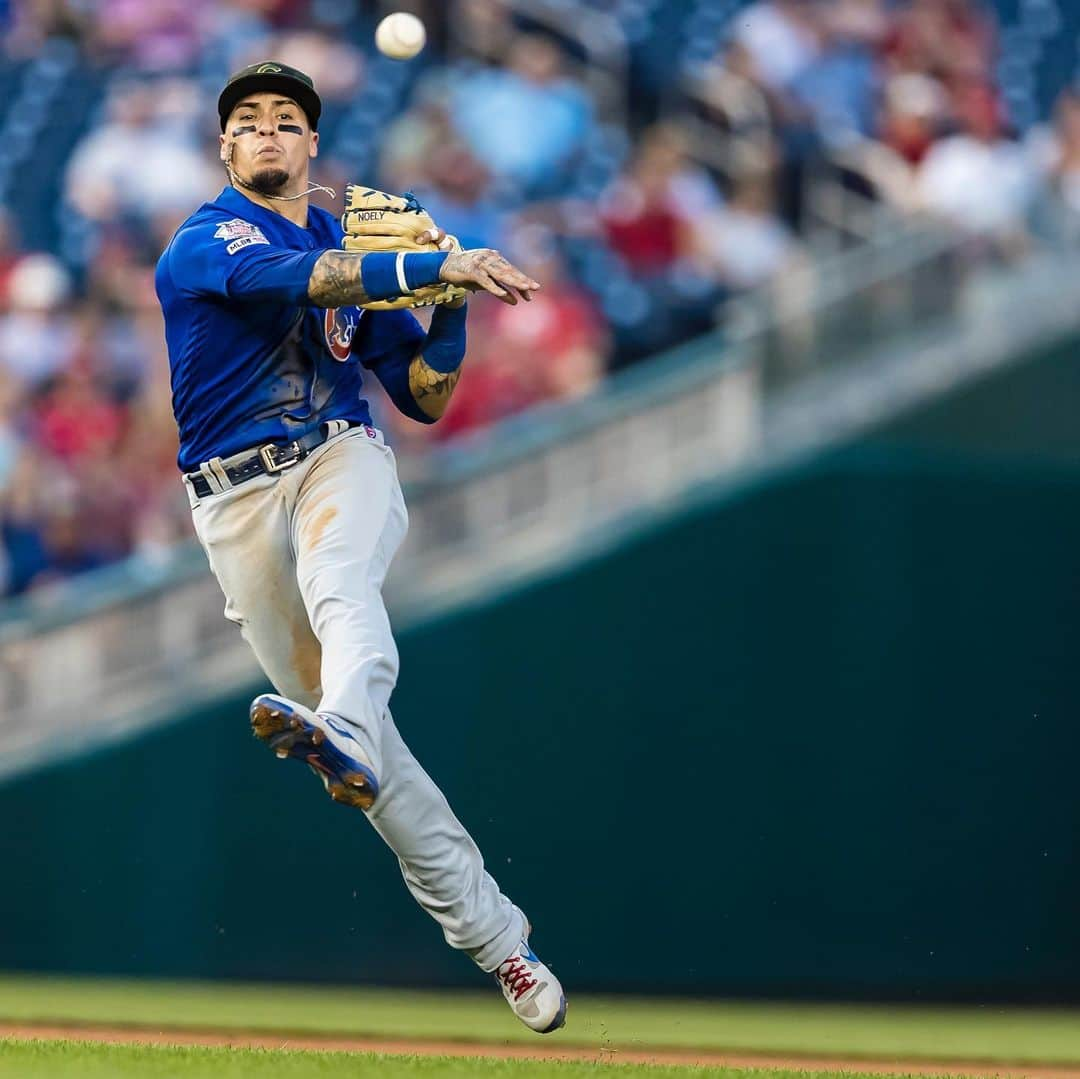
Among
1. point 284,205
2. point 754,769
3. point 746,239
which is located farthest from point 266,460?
point 746,239

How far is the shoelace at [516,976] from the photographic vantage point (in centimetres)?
484

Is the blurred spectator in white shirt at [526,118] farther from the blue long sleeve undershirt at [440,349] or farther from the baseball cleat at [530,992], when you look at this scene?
the baseball cleat at [530,992]

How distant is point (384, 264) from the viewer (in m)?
4.33

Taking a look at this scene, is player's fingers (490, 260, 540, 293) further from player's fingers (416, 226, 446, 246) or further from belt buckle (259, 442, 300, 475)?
belt buckle (259, 442, 300, 475)

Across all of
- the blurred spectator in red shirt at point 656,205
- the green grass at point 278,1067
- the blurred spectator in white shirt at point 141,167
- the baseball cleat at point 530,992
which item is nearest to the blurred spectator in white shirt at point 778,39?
the blurred spectator in red shirt at point 656,205

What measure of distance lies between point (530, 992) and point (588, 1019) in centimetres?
173

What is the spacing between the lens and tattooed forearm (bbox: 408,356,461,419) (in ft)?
16.4

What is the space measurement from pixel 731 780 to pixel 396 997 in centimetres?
139

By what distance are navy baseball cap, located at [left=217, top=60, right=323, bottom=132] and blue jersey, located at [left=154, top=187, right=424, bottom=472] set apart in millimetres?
216

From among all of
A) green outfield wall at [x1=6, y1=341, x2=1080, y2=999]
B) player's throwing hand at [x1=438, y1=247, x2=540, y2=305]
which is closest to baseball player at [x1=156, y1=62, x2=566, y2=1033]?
player's throwing hand at [x1=438, y1=247, x2=540, y2=305]

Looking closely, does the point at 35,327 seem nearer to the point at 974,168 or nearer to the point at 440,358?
the point at 440,358

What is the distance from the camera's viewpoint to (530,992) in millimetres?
4832

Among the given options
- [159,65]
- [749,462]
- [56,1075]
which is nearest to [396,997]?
[749,462]

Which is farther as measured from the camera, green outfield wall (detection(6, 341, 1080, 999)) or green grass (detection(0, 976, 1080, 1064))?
green outfield wall (detection(6, 341, 1080, 999))
